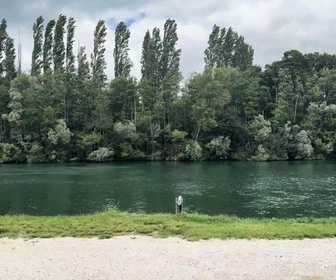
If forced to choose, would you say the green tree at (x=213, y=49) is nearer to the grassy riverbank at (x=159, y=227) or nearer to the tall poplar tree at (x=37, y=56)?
the tall poplar tree at (x=37, y=56)

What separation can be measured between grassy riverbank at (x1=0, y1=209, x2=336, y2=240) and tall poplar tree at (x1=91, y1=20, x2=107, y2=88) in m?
64.1

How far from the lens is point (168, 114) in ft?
241

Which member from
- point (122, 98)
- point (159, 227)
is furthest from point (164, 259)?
point (122, 98)

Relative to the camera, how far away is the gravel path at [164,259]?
7.71 m

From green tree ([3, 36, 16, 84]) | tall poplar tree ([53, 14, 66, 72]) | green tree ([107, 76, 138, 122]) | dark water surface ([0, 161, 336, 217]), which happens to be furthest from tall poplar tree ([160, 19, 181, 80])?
dark water surface ([0, 161, 336, 217])

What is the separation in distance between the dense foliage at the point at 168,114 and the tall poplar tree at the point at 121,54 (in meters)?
3.97

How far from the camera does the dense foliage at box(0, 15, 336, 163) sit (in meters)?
68.4

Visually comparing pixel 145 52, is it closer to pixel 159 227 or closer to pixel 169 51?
pixel 169 51

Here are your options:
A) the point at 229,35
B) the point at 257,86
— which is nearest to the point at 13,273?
the point at 257,86

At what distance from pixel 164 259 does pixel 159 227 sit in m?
3.40

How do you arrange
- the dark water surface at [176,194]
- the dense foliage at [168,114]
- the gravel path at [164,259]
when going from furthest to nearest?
1. the dense foliage at [168,114]
2. the dark water surface at [176,194]
3. the gravel path at [164,259]

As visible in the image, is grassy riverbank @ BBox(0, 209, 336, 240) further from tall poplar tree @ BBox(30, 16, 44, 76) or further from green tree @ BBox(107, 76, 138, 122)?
tall poplar tree @ BBox(30, 16, 44, 76)

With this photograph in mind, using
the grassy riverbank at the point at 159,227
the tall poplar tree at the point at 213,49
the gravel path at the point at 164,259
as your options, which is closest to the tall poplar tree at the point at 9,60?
the tall poplar tree at the point at 213,49

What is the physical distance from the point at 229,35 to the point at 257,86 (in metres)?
22.1
